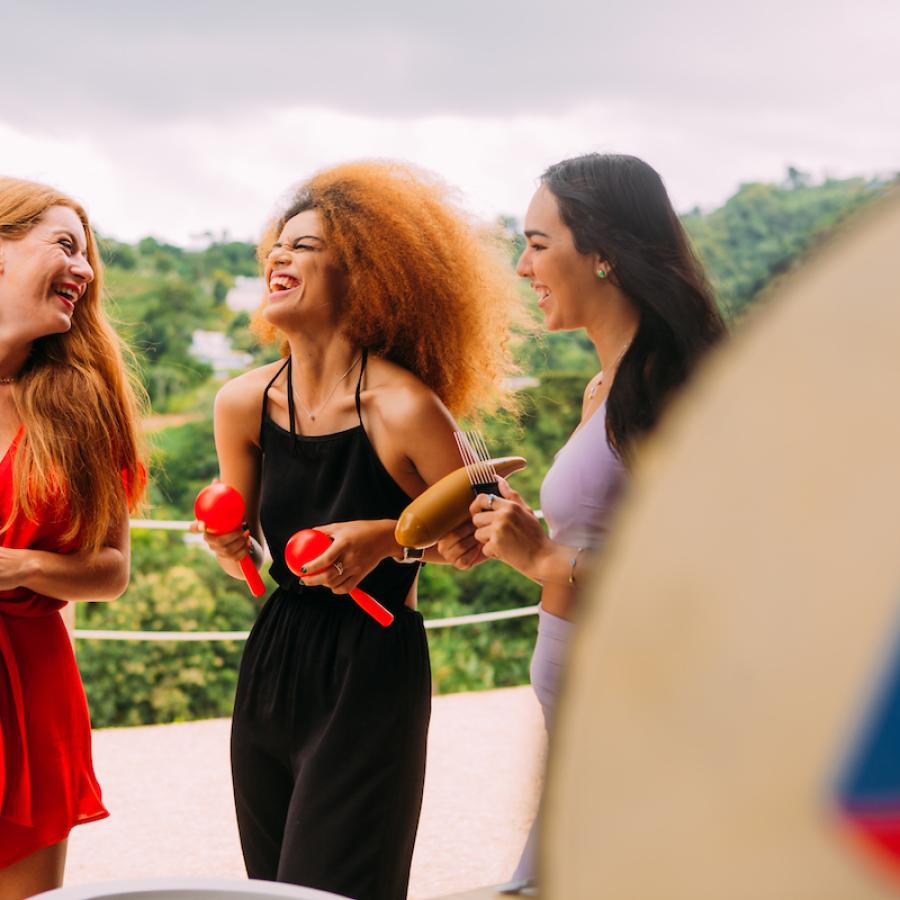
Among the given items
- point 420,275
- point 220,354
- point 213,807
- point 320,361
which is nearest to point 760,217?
point 220,354

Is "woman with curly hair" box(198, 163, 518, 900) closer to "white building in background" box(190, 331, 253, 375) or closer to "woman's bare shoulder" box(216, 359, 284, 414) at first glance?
"woman's bare shoulder" box(216, 359, 284, 414)

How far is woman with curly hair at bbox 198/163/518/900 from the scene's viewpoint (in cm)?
158

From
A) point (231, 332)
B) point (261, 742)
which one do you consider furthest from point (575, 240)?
point (231, 332)

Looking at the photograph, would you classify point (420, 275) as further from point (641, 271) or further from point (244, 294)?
point (244, 294)

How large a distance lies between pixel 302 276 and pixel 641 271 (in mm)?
570

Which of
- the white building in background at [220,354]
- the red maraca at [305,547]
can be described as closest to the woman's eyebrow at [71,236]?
the red maraca at [305,547]

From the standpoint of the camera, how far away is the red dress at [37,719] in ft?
5.15

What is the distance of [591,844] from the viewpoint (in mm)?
175

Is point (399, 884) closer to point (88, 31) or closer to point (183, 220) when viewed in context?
point (183, 220)

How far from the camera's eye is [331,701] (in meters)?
1.65

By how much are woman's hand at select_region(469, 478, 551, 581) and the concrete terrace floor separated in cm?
157

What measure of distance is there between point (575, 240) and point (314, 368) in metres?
0.53

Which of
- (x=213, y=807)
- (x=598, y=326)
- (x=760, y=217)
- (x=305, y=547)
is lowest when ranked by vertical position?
(x=213, y=807)

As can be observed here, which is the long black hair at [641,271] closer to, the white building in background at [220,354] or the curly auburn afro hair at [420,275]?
the curly auburn afro hair at [420,275]
